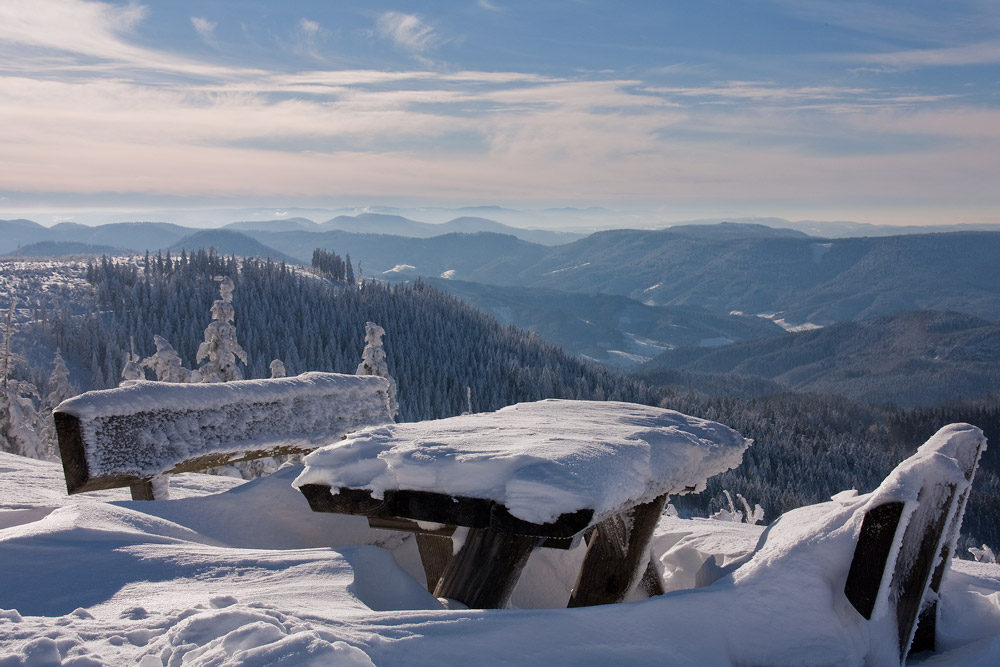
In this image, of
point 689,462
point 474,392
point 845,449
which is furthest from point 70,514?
point 845,449

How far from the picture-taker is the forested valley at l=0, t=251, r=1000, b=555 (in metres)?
92.7

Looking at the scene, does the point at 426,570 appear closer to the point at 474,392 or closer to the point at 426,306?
the point at 474,392

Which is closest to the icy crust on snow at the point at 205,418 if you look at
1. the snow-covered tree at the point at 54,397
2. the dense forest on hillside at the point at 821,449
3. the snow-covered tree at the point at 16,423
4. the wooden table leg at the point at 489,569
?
the wooden table leg at the point at 489,569

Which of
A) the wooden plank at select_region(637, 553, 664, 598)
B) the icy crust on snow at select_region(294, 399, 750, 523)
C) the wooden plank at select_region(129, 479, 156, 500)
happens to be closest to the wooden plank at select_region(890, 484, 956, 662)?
the icy crust on snow at select_region(294, 399, 750, 523)

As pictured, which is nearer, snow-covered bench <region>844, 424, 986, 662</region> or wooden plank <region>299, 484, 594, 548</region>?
wooden plank <region>299, 484, 594, 548</region>

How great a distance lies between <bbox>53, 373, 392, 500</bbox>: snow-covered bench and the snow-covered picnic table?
1.44m

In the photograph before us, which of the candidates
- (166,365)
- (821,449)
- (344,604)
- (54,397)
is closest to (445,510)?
(344,604)

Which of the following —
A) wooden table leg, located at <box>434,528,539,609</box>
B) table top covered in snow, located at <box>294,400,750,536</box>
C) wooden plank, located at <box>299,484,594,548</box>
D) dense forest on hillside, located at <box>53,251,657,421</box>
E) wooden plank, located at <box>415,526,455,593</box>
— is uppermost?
table top covered in snow, located at <box>294,400,750,536</box>

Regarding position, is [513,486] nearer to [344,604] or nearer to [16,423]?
[344,604]

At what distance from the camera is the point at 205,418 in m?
4.74

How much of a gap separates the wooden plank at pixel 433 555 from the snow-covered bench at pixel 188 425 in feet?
4.81

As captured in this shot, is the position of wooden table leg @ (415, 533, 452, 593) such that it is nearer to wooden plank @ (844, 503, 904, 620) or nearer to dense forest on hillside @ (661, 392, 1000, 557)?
wooden plank @ (844, 503, 904, 620)

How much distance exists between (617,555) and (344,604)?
1683 mm

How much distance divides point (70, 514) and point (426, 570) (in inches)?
77.8
